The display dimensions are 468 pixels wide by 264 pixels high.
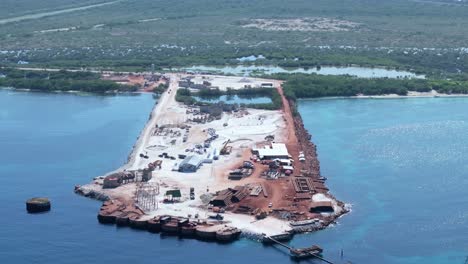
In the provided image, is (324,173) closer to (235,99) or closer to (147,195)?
(147,195)

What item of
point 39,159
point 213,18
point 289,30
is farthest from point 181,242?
point 213,18

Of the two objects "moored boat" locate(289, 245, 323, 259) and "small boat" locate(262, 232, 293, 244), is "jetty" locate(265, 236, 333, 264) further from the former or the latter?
"small boat" locate(262, 232, 293, 244)

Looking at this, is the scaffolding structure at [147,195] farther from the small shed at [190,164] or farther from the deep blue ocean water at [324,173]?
the small shed at [190,164]

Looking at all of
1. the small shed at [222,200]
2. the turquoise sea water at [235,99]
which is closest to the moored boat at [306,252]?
the small shed at [222,200]

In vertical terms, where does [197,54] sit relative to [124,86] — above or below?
above

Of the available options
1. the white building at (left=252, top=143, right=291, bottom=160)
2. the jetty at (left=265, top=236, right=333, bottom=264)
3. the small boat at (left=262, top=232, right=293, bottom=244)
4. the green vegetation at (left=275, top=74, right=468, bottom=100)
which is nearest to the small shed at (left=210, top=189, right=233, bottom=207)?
the small boat at (left=262, top=232, right=293, bottom=244)

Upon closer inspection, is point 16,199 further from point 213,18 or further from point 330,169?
point 213,18
